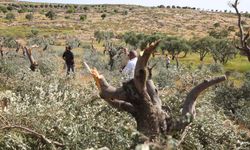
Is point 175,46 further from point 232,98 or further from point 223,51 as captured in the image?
point 232,98

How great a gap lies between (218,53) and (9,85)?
124ft

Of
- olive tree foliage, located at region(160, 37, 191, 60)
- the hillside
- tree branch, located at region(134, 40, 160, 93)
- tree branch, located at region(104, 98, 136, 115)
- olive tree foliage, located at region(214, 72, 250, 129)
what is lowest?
the hillside

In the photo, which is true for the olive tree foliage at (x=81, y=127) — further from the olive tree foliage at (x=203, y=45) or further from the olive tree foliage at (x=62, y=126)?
the olive tree foliage at (x=203, y=45)

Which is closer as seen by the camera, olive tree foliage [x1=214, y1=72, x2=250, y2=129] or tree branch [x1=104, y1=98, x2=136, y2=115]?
tree branch [x1=104, y1=98, x2=136, y2=115]

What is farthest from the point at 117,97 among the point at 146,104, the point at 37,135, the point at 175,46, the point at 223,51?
the point at 175,46

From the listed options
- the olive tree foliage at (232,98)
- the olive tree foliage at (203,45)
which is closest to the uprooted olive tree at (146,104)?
the olive tree foliage at (232,98)

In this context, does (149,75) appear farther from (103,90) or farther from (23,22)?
(23,22)

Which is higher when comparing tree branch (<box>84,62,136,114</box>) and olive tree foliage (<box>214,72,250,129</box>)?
tree branch (<box>84,62,136,114</box>)

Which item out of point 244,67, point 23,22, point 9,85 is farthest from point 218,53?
point 23,22

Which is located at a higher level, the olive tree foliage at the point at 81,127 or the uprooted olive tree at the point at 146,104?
the uprooted olive tree at the point at 146,104

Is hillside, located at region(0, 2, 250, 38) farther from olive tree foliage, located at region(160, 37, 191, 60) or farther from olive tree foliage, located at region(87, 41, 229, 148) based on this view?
olive tree foliage, located at region(87, 41, 229, 148)

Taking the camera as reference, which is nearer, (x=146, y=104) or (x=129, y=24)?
(x=146, y=104)

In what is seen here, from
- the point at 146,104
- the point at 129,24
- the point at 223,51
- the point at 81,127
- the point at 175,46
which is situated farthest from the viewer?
the point at 129,24

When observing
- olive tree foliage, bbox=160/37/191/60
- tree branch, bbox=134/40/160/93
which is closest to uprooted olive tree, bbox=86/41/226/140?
tree branch, bbox=134/40/160/93
